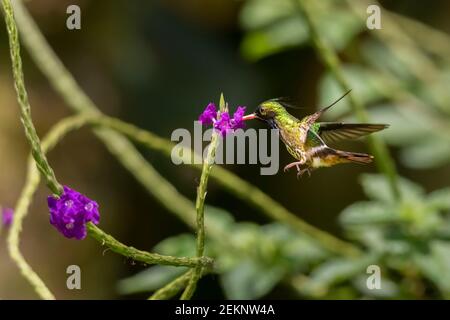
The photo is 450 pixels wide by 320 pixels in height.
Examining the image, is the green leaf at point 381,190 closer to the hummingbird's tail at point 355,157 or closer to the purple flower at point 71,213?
the hummingbird's tail at point 355,157

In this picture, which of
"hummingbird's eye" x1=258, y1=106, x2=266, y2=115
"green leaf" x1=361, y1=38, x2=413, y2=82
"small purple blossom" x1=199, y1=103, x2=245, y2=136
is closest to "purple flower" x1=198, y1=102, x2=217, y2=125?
"small purple blossom" x1=199, y1=103, x2=245, y2=136

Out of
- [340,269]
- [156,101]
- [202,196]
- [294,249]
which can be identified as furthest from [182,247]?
[156,101]

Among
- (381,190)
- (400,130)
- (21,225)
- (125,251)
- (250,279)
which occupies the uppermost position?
(400,130)

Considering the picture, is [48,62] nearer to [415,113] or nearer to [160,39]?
[415,113]

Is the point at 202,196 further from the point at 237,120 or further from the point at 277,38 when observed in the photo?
A: the point at 277,38

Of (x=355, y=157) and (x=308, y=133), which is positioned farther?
(x=308, y=133)
